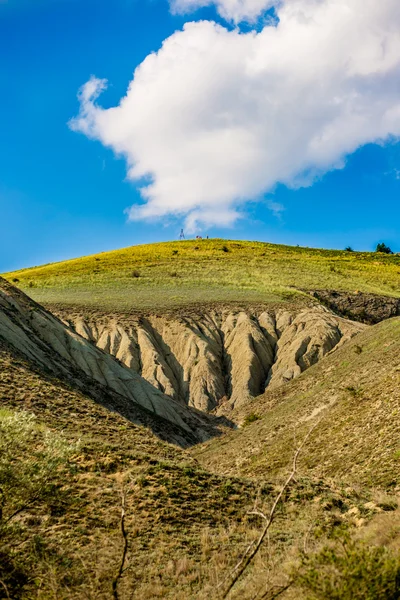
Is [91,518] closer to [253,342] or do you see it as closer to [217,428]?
[217,428]

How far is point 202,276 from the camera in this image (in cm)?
8769

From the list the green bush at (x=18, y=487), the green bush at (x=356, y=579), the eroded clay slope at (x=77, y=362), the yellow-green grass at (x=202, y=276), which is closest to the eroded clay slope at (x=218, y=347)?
the yellow-green grass at (x=202, y=276)

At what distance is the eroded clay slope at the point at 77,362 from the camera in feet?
116

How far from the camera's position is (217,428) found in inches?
1631

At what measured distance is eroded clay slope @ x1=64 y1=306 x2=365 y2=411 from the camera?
51.0 m

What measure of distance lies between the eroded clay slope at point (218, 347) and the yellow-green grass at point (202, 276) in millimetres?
6280

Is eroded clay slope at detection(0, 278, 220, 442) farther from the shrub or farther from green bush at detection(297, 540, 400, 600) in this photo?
the shrub

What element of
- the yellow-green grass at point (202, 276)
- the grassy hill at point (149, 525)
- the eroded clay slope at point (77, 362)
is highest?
the yellow-green grass at point (202, 276)

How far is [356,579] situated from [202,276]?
79.5 m

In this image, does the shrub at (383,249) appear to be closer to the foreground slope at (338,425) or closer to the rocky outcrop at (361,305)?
the rocky outcrop at (361,305)

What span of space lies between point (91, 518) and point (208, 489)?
4.71 meters

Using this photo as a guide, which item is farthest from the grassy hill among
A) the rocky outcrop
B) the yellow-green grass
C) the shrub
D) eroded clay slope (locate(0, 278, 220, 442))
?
the shrub

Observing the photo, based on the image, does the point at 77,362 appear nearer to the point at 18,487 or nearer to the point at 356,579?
the point at 18,487

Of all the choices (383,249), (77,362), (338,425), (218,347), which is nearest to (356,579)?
(338,425)
